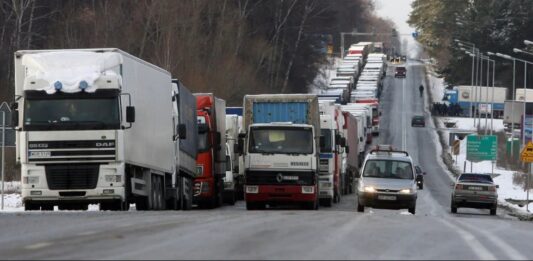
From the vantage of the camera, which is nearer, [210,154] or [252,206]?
[252,206]

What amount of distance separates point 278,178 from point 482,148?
153 ft

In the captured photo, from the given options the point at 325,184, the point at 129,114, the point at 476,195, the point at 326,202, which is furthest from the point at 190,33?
the point at 129,114

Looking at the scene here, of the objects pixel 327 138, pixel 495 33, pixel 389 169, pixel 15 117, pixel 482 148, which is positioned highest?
pixel 495 33

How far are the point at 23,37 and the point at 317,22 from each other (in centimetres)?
3230

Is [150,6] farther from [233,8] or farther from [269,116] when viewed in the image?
[269,116]

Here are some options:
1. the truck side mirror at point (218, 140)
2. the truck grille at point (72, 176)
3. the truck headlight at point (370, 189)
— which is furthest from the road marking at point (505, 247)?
the truck side mirror at point (218, 140)

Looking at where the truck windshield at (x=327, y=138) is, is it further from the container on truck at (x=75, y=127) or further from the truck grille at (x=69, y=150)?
the truck grille at (x=69, y=150)

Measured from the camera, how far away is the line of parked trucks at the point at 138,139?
25.8 metres

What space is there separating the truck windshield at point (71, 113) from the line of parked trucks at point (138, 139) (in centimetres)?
2

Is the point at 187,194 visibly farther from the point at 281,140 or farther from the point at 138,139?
the point at 138,139

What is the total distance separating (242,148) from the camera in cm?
3203

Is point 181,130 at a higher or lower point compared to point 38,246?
higher

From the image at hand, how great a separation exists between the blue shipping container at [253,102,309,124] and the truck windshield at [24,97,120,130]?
857cm

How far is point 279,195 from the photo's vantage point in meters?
32.1
